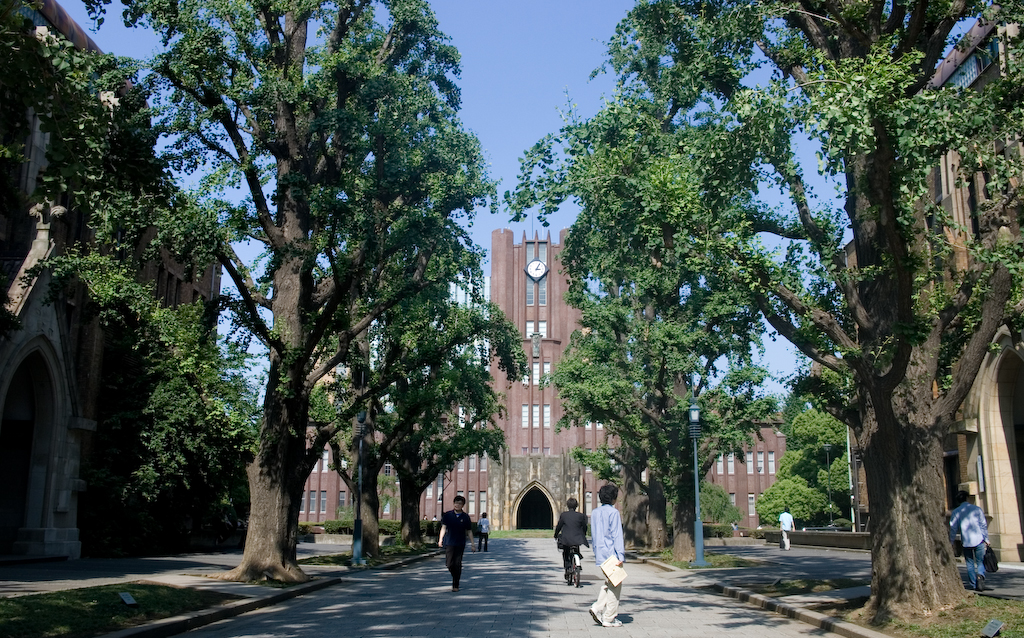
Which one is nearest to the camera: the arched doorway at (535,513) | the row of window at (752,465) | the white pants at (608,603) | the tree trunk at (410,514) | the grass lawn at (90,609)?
the grass lawn at (90,609)

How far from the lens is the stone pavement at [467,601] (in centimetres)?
1041

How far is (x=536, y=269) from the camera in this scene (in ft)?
267

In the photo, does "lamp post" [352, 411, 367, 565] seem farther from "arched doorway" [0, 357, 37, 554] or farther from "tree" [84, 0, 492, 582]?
"arched doorway" [0, 357, 37, 554]

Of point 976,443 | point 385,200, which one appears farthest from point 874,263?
point 976,443

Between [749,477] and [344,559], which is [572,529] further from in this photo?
[749,477]

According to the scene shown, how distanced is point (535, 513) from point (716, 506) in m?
18.4

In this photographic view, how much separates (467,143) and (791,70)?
9.14m

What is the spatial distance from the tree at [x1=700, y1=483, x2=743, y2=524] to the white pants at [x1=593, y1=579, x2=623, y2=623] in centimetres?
5659

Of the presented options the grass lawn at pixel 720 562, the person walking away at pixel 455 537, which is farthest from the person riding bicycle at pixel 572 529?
the grass lawn at pixel 720 562

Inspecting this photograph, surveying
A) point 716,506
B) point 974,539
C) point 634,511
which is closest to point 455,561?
point 974,539

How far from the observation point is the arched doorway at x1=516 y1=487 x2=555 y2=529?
7881cm

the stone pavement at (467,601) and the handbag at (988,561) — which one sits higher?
the handbag at (988,561)

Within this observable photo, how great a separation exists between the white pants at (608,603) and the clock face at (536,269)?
7083 cm

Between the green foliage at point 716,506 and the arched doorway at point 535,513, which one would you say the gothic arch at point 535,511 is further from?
the green foliage at point 716,506
